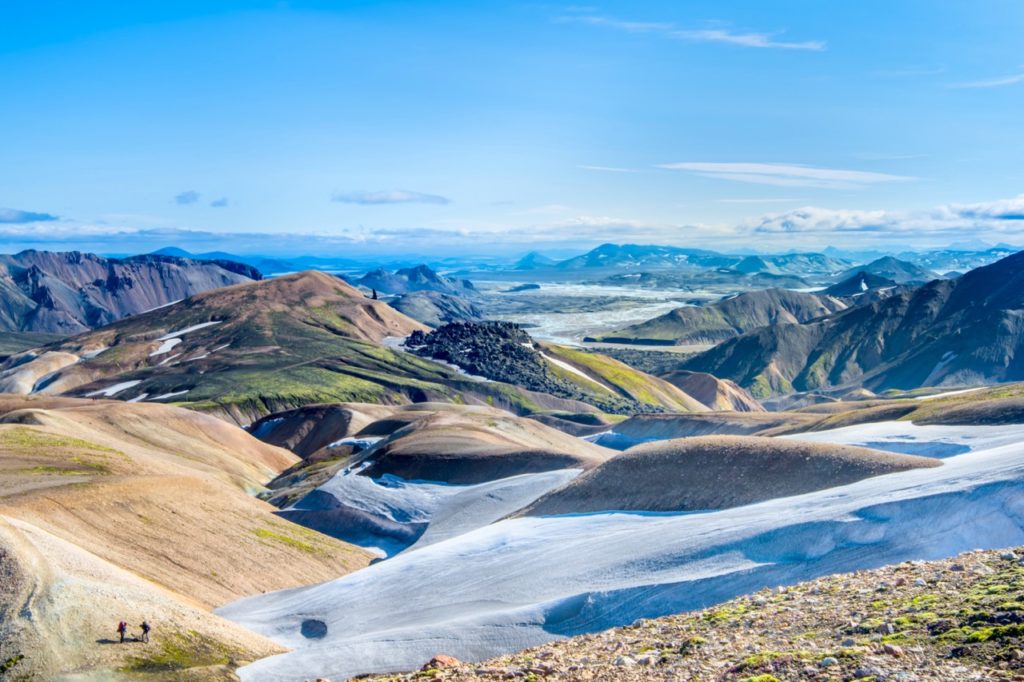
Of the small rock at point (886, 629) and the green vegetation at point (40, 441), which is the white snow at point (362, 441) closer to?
the green vegetation at point (40, 441)

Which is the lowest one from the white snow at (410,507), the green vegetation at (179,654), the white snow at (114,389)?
the white snow at (114,389)

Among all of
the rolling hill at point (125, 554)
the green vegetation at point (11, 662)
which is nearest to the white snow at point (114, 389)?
the rolling hill at point (125, 554)

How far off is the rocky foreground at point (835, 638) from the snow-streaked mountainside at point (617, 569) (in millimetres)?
7650

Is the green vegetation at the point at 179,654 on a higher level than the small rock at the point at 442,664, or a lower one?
lower

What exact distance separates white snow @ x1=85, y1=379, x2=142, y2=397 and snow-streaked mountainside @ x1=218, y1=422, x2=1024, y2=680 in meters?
127

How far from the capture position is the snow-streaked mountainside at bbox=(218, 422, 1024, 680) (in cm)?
3538

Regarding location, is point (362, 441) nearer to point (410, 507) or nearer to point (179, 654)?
point (410, 507)

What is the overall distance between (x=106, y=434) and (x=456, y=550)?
182 ft

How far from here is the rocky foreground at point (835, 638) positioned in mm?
18766

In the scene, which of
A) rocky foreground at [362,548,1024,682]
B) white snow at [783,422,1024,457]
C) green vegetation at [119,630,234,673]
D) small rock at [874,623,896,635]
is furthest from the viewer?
white snow at [783,422,1024,457]

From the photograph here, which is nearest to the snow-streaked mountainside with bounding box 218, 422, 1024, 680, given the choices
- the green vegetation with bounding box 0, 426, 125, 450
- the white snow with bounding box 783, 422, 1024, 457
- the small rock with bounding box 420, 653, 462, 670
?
the small rock with bounding box 420, 653, 462, 670

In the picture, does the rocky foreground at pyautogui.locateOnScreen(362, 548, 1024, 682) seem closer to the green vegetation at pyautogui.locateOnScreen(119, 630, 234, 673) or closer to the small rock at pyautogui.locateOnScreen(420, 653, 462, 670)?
the small rock at pyautogui.locateOnScreen(420, 653, 462, 670)

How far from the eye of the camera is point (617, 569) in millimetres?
40062

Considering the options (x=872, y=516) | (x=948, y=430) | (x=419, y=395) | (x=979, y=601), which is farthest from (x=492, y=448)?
(x=419, y=395)
